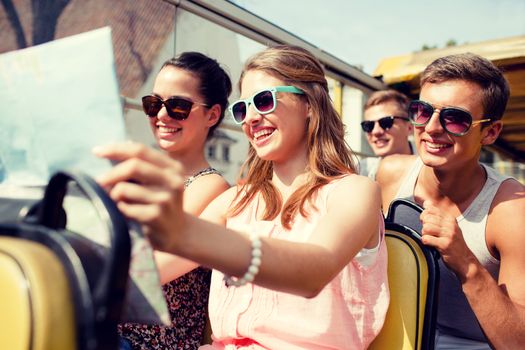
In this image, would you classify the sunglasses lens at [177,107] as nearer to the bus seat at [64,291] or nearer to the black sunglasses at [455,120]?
the black sunglasses at [455,120]

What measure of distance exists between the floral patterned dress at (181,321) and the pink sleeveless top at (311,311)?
28 cm

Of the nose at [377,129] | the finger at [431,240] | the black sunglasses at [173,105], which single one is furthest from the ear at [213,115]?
the nose at [377,129]

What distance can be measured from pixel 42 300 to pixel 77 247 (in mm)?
122

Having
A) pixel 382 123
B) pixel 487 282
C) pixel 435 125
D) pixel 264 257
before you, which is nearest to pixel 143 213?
pixel 264 257

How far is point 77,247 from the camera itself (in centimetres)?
76

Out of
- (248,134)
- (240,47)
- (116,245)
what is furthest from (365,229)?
(240,47)

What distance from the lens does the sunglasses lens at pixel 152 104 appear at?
2.08 meters

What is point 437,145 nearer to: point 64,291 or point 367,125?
point 64,291

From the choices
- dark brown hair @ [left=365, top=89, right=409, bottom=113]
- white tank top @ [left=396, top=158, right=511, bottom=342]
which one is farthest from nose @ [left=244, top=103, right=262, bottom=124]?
dark brown hair @ [left=365, top=89, right=409, bottom=113]

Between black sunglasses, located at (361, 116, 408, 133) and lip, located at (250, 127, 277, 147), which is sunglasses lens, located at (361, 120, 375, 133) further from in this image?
lip, located at (250, 127, 277, 147)

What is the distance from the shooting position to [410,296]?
161 cm

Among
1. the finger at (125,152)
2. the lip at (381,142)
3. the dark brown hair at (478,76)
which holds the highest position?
the dark brown hair at (478,76)

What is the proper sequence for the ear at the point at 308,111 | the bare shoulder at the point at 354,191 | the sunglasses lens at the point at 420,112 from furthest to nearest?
the sunglasses lens at the point at 420,112 < the ear at the point at 308,111 < the bare shoulder at the point at 354,191

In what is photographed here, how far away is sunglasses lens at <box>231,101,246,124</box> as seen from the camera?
175 centimetres
